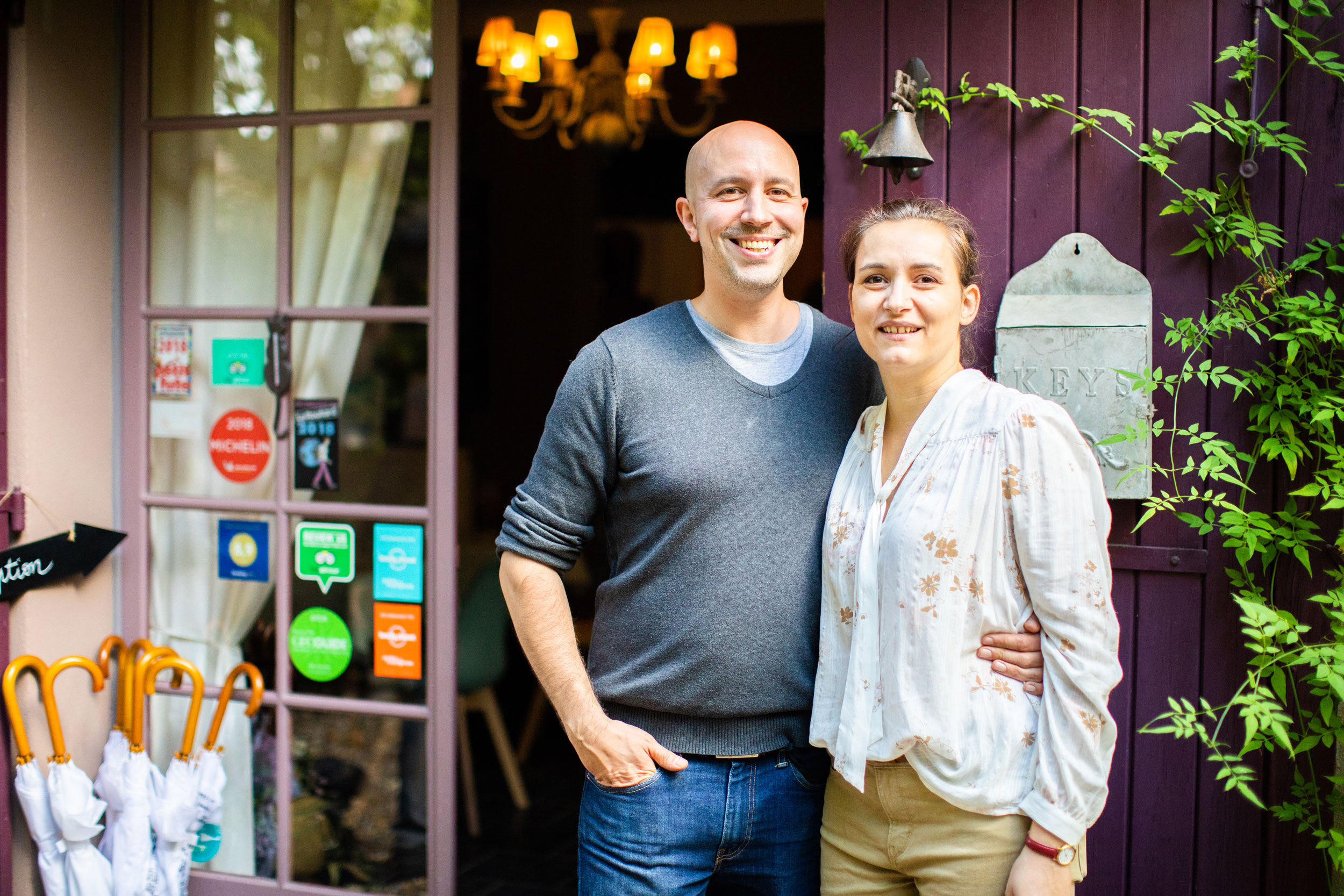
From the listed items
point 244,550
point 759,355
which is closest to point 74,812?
point 244,550

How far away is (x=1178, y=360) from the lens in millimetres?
1982

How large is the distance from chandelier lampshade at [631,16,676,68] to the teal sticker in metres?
2.77

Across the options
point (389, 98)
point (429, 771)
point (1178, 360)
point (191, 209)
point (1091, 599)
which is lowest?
point (429, 771)

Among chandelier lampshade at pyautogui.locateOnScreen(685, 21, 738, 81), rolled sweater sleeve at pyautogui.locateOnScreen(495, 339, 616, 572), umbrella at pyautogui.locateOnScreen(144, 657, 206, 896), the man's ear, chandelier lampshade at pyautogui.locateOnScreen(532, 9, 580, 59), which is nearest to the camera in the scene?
rolled sweater sleeve at pyautogui.locateOnScreen(495, 339, 616, 572)

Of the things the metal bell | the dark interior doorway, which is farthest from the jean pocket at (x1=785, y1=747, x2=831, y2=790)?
the dark interior doorway

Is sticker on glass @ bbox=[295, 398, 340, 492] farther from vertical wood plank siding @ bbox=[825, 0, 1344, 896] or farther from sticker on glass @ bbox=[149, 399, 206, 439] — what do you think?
vertical wood plank siding @ bbox=[825, 0, 1344, 896]

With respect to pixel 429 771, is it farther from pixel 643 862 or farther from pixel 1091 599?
pixel 1091 599

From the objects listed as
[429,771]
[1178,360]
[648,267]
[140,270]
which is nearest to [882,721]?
[1178,360]

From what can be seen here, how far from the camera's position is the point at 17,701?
98.3 inches

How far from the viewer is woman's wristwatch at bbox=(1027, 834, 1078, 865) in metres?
1.42

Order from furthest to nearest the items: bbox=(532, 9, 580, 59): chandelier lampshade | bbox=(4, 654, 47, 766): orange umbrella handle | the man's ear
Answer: bbox=(532, 9, 580, 59): chandelier lampshade < bbox=(4, 654, 47, 766): orange umbrella handle < the man's ear

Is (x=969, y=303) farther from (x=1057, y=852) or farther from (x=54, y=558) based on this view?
(x=54, y=558)

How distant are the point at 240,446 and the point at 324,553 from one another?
1.28ft

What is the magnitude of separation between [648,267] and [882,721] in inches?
240
